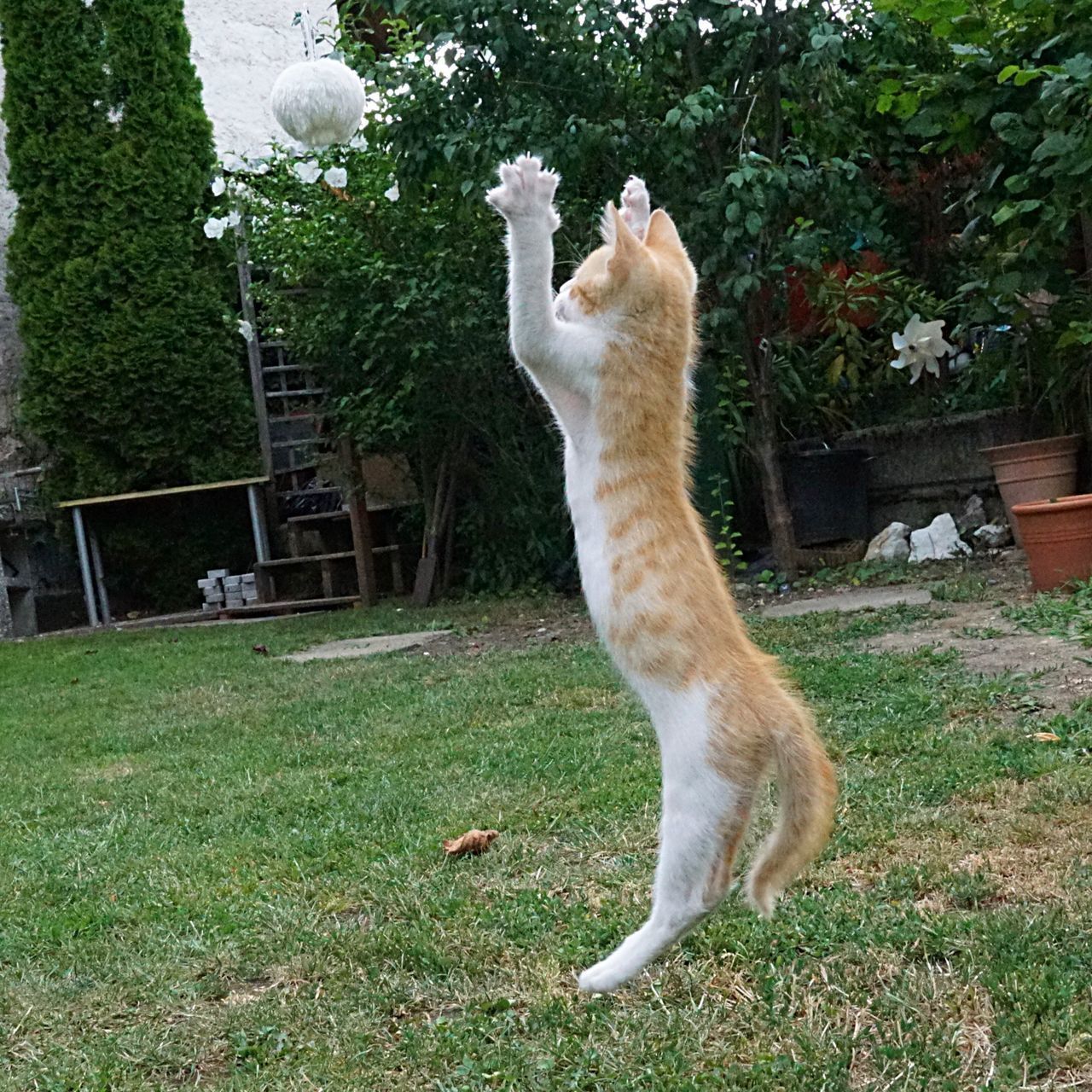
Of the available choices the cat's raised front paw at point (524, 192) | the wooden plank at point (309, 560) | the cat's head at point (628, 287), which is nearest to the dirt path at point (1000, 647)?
the cat's head at point (628, 287)

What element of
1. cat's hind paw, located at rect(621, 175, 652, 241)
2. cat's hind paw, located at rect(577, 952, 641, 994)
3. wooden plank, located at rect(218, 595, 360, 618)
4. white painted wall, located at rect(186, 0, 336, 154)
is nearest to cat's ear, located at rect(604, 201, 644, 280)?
cat's hind paw, located at rect(621, 175, 652, 241)

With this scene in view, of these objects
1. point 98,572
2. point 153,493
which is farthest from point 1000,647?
point 98,572

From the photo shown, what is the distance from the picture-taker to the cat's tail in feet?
5.16

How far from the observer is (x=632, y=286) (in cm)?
156

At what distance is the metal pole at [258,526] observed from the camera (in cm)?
1016

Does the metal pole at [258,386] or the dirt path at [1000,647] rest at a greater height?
the metal pole at [258,386]

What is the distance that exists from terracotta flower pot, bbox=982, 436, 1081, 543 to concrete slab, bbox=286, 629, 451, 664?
3.21 metres

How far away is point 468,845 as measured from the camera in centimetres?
279

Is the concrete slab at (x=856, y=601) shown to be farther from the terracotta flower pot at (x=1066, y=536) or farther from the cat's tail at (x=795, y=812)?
the cat's tail at (x=795, y=812)

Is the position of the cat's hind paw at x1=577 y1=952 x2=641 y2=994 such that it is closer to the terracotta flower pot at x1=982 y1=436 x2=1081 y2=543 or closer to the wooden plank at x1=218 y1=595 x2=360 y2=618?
the terracotta flower pot at x1=982 y1=436 x2=1081 y2=543

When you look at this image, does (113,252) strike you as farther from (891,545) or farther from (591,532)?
(591,532)

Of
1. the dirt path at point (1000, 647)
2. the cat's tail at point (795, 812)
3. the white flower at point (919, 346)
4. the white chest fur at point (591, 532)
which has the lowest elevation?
the dirt path at point (1000, 647)

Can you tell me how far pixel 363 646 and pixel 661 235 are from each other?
17.1 ft

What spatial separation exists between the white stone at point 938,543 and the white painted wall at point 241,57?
23.4 feet
